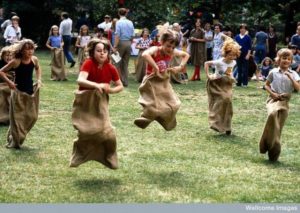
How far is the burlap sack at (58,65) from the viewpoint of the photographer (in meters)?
19.2

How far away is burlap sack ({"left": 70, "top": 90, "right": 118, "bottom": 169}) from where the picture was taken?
7.45 metres

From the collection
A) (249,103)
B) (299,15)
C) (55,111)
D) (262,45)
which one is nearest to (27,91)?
(55,111)

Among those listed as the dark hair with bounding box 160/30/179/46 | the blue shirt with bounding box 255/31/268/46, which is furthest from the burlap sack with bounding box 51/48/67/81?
the dark hair with bounding box 160/30/179/46

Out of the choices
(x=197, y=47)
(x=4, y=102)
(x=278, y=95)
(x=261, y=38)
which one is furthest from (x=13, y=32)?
(x=278, y=95)

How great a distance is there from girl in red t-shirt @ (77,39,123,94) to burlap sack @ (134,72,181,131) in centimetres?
129

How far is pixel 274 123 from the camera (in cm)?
880

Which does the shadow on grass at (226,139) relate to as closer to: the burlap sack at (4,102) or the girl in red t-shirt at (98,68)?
the girl in red t-shirt at (98,68)

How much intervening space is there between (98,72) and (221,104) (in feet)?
13.2

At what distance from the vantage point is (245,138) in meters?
11.0

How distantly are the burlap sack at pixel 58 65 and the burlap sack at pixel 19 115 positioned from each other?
9.66m

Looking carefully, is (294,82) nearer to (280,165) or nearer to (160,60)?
(280,165)

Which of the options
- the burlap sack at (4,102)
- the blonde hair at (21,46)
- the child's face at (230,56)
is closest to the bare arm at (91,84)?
the blonde hair at (21,46)

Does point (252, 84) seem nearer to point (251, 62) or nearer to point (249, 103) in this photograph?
point (251, 62)

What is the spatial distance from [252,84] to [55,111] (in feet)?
28.0
